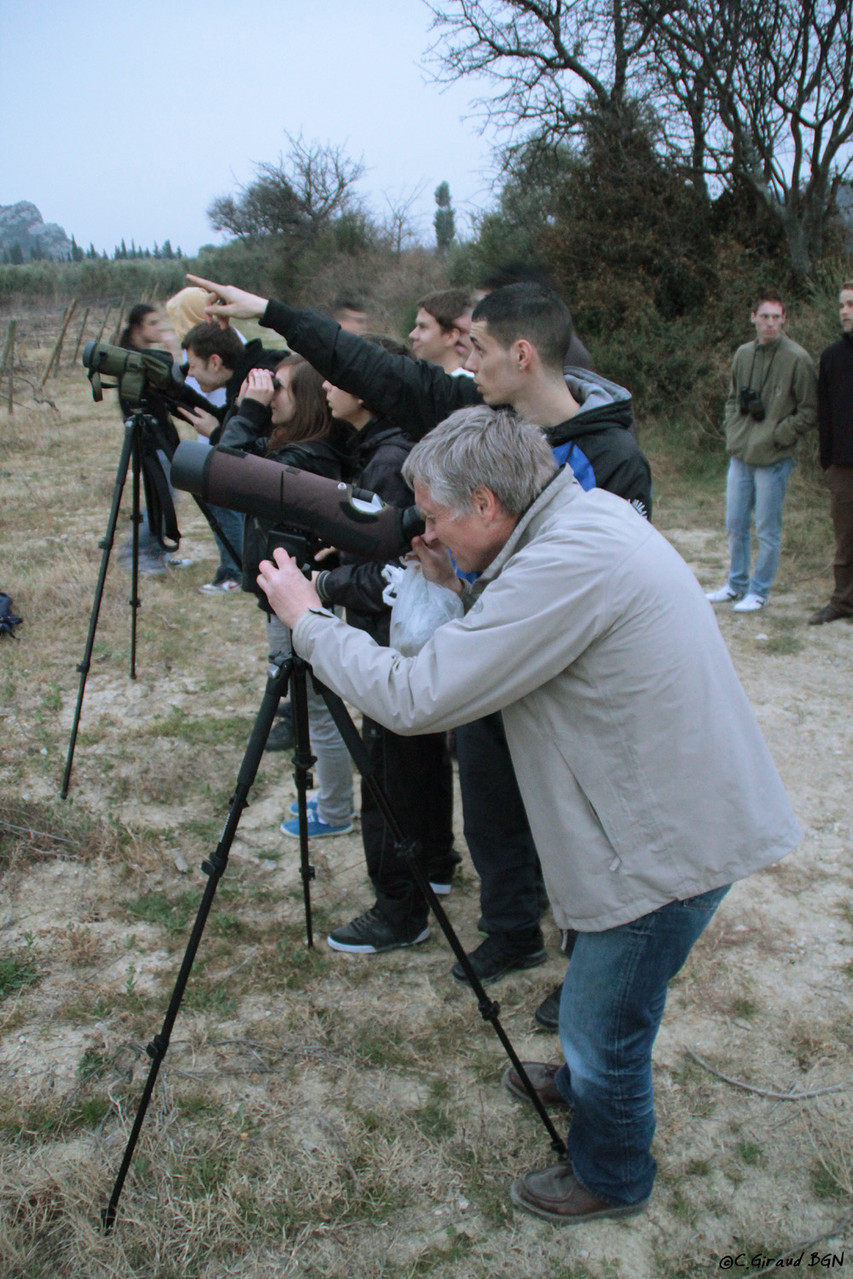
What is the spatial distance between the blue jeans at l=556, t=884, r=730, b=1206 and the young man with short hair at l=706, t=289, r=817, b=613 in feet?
13.4

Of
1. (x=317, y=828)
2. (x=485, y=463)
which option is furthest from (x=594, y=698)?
(x=317, y=828)

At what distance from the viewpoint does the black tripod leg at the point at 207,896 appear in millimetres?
1754

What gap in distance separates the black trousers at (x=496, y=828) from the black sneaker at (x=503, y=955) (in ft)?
0.12

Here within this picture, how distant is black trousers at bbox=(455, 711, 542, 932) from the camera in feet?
7.64

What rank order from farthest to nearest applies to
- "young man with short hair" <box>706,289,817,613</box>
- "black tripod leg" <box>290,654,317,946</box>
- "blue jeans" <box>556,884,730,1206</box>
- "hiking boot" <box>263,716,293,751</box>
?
"young man with short hair" <box>706,289,817,613</box>
"hiking boot" <box>263,716,293,751</box>
"black tripod leg" <box>290,654,317,946</box>
"blue jeans" <box>556,884,730,1206</box>

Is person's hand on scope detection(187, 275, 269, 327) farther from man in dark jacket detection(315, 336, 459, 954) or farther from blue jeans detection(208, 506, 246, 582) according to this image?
blue jeans detection(208, 506, 246, 582)

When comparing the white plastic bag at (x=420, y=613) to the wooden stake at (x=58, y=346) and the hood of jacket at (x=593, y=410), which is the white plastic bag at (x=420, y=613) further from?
the wooden stake at (x=58, y=346)

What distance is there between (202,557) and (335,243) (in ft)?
62.6

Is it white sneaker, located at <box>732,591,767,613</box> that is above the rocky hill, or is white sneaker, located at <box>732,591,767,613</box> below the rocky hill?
below

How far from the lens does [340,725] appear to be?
1.83m

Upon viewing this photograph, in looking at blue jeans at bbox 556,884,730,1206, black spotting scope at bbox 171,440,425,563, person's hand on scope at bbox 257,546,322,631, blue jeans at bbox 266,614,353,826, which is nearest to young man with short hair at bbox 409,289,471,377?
blue jeans at bbox 266,614,353,826

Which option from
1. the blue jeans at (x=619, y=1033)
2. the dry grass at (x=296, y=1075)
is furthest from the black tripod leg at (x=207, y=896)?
the blue jeans at (x=619, y=1033)

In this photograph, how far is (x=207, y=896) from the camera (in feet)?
5.81

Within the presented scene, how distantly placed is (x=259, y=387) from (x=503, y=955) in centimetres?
187
